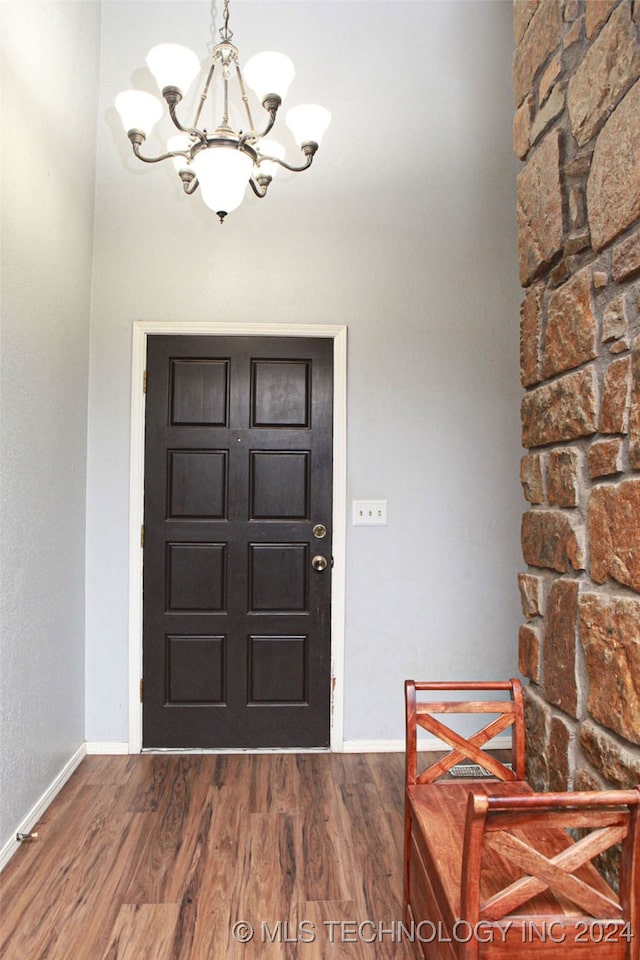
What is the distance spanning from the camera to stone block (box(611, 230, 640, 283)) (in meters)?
1.25

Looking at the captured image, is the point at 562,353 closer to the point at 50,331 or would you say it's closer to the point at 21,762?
the point at 50,331

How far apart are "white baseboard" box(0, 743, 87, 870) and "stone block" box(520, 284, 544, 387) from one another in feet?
7.60

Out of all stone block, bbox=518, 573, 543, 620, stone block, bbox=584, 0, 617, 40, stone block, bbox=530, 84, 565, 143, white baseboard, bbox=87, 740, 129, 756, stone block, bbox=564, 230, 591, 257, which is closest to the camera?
stone block, bbox=584, 0, 617, 40

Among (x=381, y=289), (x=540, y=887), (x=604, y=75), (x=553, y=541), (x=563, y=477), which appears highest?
(x=381, y=289)

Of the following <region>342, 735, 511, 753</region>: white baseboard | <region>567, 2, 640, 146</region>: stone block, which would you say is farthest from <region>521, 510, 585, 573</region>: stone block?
<region>342, 735, 511, 753</region>: white baseboard

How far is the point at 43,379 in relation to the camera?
2396 millimetres

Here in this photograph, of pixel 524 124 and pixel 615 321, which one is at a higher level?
pixel 524 124

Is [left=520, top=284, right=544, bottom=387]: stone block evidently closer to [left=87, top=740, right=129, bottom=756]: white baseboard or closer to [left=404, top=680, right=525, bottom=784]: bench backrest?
[left=404, top=680, right=525, bottom=784]: bench backrest

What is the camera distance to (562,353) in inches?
60.9

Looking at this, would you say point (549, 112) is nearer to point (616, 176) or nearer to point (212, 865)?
point (616, 176)

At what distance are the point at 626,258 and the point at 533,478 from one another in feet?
2.13

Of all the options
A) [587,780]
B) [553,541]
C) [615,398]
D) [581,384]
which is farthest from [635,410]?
[587,780]

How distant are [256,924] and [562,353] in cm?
184

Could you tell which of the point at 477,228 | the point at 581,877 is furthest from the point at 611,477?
the point at 477,228
